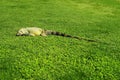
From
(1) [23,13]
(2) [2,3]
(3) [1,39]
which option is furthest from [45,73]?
(2) [2,3]

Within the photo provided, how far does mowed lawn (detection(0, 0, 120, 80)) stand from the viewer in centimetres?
546

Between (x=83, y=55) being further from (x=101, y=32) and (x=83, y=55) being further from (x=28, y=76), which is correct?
(x=101, y=32)

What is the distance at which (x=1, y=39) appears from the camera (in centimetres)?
688

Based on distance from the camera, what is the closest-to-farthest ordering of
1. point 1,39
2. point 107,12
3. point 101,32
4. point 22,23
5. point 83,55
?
point 83,55 < point 1,39 < point 101,32 < point 22,23 < point 107,12

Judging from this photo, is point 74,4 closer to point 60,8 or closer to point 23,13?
point 60,8

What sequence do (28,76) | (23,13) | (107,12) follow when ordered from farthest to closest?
(107,12) < (23,13) < (28,76)

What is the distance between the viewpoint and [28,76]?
5.28 meters

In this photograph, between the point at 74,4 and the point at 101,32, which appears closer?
the point at 101,32

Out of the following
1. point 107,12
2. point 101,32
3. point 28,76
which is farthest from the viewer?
point 107,12

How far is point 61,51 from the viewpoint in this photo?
245 inches

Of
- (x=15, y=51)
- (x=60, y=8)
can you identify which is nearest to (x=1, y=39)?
(x=15, y=51)

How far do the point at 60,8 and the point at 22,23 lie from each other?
3505 millimetres

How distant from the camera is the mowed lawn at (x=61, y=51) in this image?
17.9 feet

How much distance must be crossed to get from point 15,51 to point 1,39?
0.98 meters
